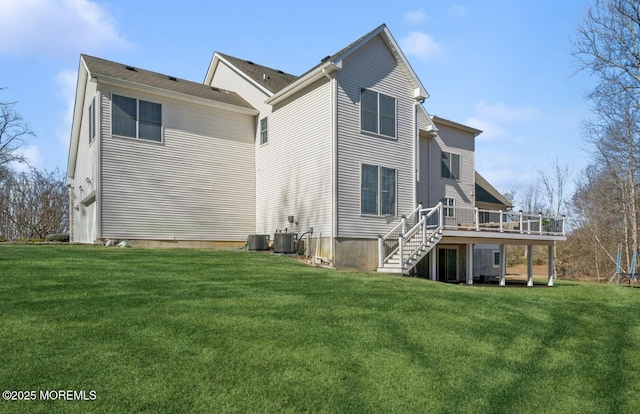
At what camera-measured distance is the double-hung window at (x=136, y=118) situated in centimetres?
1505

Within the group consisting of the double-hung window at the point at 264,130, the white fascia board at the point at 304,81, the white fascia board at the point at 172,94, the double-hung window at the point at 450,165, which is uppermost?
the white fascia board at the point at 304,81

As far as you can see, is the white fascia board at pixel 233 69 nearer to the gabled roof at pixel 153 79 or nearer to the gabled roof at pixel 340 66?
the gabled roof at pixel 153 79

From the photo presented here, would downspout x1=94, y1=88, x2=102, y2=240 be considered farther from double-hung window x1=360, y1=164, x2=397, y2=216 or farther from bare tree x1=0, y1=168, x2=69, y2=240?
bare tree x1=0, y1=168, x2=69, y2=240

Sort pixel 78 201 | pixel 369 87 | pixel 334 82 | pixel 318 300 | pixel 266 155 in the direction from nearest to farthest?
pixel 318 300 → pixel 334 82 → pixel 369 87 → pixel 266 155 → pixel 78 201

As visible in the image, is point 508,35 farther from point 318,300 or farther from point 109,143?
point 109,143

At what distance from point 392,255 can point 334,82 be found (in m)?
6.24

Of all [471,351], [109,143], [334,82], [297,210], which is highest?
[334,82]

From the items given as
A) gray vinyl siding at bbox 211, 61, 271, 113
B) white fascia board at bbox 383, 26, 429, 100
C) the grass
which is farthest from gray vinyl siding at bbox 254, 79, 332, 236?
the grass

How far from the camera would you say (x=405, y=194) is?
1638 cm

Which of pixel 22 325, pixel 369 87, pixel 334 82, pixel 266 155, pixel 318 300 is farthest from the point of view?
pixel 266 155

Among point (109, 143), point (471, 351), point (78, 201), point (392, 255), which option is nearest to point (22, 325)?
point (471, 351)

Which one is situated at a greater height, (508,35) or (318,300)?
(508,35)

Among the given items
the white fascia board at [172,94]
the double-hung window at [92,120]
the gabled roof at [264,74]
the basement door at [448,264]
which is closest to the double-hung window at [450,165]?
the basement door at [448,264]

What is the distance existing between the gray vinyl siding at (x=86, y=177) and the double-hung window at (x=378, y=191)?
9098 mm
